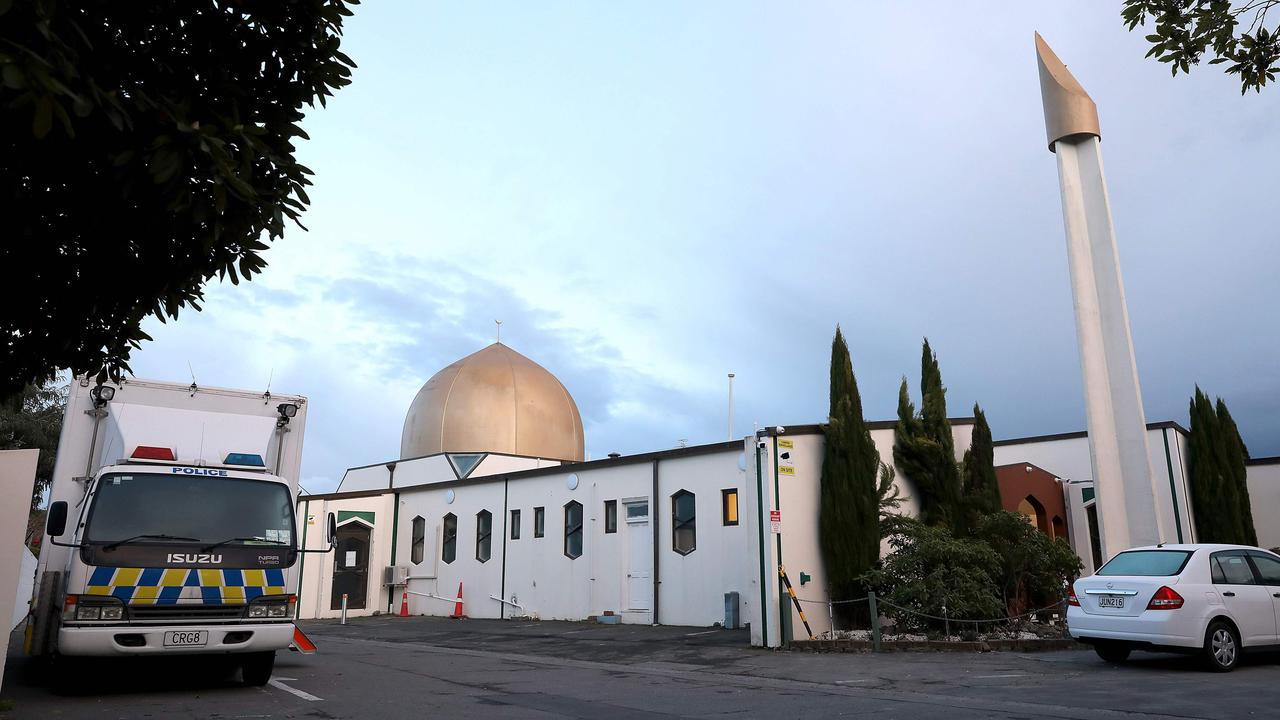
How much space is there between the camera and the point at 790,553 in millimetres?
15703

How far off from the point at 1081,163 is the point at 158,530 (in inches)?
714

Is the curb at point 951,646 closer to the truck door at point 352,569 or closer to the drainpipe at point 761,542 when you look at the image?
the drainpipe at point 761,542

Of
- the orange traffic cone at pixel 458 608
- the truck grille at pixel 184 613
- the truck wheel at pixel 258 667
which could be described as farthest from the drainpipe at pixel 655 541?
the truck grille at pixel 184 613

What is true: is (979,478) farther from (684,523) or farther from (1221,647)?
(1221,647)

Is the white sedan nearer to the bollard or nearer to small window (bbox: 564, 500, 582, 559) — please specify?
the bollard

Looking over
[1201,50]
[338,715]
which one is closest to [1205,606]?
[1201,50]

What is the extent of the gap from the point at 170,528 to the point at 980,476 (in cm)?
1445

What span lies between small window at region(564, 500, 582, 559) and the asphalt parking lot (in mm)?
8241

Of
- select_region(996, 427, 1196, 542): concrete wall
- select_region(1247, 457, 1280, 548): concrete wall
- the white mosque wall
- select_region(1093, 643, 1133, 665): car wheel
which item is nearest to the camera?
select_region(1093, 643, 1133, 665): car wheel

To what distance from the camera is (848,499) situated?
16.1m

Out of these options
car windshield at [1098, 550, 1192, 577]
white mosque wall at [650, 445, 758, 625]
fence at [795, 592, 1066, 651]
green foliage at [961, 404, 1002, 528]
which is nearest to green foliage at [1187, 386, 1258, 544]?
green foliage at [961, 404, 1002, 528]

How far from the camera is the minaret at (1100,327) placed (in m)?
17.3

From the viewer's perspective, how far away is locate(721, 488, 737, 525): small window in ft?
64.3

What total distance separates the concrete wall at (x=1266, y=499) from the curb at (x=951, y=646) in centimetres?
1270
